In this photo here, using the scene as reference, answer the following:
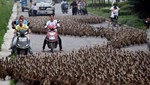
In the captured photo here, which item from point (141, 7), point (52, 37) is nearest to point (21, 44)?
point (52, 37)

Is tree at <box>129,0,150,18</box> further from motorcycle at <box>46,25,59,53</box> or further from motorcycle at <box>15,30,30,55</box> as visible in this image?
motorcycle at <box>15,30,30,55</box>

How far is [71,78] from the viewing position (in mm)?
11203

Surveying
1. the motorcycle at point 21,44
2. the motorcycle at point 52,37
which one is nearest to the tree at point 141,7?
the motorcycle at point 52,37

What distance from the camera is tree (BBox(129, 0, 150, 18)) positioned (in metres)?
32.8

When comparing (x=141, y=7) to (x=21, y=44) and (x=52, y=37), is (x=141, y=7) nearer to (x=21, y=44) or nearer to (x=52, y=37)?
(x=52, y=37)

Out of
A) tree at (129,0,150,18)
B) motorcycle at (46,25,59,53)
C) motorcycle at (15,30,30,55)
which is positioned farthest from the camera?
tree at (129,0,150,18)

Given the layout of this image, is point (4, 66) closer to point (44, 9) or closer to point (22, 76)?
point (22, 76)

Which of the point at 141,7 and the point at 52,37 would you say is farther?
the point at 141,7

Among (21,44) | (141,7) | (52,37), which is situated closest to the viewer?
(21,44)

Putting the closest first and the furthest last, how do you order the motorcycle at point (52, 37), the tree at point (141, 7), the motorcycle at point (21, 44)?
the motorcycle at point (21, 44)
the motorcycle at point (52, 37)
the tree at point (141, 7)

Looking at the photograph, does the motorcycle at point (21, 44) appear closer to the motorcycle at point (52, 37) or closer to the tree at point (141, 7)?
the motorcycle at point (52, 37)

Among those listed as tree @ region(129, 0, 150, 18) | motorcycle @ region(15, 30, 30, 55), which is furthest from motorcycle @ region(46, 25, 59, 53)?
tree @ region(129, 0, 150, 18)

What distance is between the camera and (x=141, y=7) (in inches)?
1313

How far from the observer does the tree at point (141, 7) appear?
1289 inches
